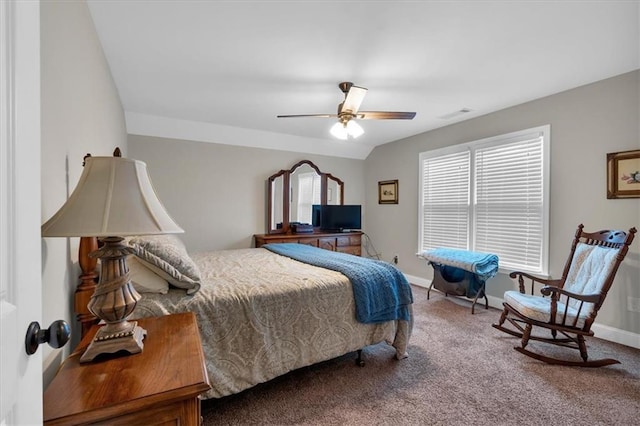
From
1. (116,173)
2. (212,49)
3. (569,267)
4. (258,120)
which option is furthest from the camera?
(258,120)

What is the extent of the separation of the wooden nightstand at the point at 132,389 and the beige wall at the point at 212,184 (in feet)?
10.7

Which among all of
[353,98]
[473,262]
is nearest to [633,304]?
[473,262]

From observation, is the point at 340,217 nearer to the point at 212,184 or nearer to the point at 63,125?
the point at 212,184

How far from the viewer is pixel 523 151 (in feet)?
11.1

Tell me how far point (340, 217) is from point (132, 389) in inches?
A: 176

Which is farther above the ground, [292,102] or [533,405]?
[292,102]

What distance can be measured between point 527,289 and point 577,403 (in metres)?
1.68

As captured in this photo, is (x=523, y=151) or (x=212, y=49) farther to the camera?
(x=523, y=151)

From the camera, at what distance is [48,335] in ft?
1.95

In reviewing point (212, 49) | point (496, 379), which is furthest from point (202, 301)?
point (496, 379)

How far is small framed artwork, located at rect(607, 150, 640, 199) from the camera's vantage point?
2543mm

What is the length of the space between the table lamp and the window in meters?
3.72

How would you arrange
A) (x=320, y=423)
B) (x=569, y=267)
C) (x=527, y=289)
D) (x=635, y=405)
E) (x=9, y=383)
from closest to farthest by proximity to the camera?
(x=9, y=383)
(x=320, y=423)
(x=635, y=405)
(x=569, y=267)
(x=527, y=289)

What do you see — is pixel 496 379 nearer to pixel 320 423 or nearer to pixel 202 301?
pixel 320 423
